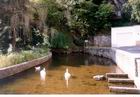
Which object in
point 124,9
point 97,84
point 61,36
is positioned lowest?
point 97,84

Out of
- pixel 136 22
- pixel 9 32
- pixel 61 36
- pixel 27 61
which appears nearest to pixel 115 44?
pixel 136 22

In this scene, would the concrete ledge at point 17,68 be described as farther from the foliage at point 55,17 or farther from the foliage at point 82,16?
the foliage at point 82,16

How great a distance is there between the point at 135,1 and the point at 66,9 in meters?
6.49

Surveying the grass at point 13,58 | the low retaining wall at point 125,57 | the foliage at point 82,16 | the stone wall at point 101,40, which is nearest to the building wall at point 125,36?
the low retaining wall at point 125,57

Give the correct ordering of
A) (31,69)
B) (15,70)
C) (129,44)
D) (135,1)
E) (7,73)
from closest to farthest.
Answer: (7,73) < (15,70) < (31,69) < (135,1) < (129,44)

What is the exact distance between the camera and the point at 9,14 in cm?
1658

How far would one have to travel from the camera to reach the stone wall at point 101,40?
23859mm

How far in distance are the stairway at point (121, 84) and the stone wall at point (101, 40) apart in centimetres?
1260

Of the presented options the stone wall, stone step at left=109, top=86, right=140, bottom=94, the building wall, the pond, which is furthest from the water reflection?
stone step at left=109, top=86, right=140, bottom=94

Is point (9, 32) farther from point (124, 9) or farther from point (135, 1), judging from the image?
point (124, 9)

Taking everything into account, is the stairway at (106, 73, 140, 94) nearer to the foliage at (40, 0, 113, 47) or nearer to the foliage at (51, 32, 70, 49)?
the foliage at (51, 32, 70, 49)

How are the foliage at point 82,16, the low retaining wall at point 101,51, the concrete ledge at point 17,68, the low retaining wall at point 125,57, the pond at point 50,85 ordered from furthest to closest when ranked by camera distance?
the foliage at point 82,16, the low retaining wall at point 101,51, the concrete ledge at point 17,68, the low retaining wall at point 125,57, the pond at point 50,85

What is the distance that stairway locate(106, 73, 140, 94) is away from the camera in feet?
27.3

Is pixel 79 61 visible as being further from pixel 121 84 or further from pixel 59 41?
pixel 121 84
